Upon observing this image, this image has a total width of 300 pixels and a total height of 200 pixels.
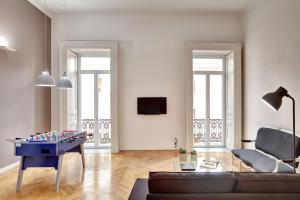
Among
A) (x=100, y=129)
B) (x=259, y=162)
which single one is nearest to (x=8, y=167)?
(x=100, y=129)

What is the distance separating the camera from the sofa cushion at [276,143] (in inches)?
152

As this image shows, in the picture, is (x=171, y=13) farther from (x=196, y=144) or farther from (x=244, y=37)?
(x=196, y=144)

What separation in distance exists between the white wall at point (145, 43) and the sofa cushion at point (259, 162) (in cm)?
252

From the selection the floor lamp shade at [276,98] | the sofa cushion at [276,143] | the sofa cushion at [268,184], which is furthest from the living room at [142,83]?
the sofa cushion at [268,184]

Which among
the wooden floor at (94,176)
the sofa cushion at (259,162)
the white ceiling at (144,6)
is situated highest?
the white ceiling at (144,6)

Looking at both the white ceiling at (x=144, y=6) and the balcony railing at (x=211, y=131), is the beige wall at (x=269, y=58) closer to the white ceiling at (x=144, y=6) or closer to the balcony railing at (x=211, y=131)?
the white ceiling at (x=144, y=6)

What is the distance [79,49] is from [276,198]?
597cm

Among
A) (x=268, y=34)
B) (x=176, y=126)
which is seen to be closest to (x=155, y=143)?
(x=176, y=126)

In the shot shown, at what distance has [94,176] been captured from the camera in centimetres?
449

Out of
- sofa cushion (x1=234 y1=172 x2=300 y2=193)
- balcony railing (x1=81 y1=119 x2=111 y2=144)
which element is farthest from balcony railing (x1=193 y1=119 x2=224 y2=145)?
sofa cushion (x1=234 y1=172 x2=300 y2=193)

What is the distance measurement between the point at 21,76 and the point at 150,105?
3.20 m

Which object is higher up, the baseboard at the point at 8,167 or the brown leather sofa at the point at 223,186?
the brown leather sofa at the point at 223,186

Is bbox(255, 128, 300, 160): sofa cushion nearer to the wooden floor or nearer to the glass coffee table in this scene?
the wooden floor

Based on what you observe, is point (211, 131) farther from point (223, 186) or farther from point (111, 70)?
point (223, 186)
